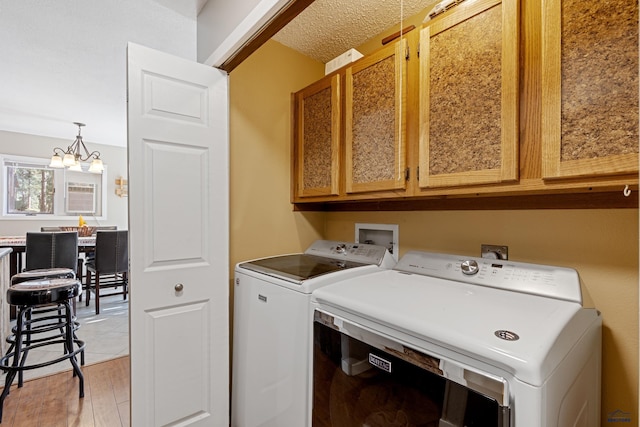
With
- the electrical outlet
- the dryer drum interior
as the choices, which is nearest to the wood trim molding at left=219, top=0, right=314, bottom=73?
the dryer drum interior

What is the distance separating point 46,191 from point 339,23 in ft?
18.0

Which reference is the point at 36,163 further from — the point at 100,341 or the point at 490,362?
the point at 490,362

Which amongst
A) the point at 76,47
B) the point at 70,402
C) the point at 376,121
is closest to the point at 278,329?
the point at 376,121

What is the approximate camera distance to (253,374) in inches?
58.4

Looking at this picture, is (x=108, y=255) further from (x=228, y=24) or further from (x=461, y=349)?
(x=461, y=349)

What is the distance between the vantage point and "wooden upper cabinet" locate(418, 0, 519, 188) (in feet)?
3.34

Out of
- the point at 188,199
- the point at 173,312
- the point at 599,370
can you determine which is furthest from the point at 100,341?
the point at 599,370

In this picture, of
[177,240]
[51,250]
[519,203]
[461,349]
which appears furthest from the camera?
[51,250]

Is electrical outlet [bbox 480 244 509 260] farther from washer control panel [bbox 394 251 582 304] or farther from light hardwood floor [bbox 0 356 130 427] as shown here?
light hardwood floor [bbox 0 356 130 427]

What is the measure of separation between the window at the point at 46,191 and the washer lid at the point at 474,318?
18.2 ft

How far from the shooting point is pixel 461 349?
0.74 m

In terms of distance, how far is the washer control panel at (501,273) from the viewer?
106 cm

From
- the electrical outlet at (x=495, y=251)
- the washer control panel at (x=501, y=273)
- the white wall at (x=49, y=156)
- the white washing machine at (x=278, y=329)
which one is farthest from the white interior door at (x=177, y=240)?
the white wall at (x=49, y=156)

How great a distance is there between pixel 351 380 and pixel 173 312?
36.2 inches
